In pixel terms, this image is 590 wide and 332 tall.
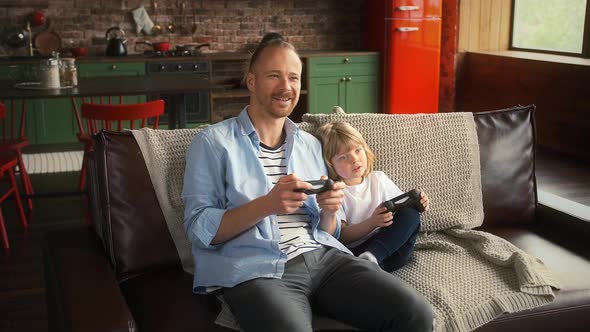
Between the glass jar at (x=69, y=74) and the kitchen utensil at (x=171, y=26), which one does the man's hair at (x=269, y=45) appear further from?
the kitchen utensil at (x=171, y=26)

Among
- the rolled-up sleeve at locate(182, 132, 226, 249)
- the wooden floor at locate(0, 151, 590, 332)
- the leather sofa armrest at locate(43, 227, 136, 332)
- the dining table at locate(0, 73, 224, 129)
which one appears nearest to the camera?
the leather sofa armrest at locate(43, 227, 136, 332)

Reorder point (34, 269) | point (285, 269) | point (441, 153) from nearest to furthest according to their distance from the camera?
point (285, 269)
point (441, 153)
point (34, 269)

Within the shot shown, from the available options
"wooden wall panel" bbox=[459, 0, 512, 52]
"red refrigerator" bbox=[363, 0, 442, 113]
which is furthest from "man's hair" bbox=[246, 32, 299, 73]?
"wooden wall panel" bbox=[459, 0, 512, 52]

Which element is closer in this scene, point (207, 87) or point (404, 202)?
point (404, 202)

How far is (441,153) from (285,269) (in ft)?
2.89

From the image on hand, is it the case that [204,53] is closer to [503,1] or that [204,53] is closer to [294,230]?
[503,1]

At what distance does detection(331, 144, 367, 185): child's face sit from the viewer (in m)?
2.12

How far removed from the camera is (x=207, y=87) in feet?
12.8

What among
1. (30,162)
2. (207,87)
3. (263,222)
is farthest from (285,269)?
(30,162)

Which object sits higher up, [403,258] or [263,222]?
[263,222]

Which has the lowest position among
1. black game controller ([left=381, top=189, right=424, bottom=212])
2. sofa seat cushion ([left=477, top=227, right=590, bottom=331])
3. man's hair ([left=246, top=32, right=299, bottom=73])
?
sofa seat cushion ([left=477, top=227, right=590, bottom=331])

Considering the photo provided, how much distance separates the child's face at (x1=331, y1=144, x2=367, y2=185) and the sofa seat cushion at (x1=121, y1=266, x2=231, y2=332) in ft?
1.86

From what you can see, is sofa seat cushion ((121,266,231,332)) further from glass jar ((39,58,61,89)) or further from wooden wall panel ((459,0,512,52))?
wooden wall panel ((459,0,512,52))

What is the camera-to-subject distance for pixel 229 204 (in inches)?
75.5
